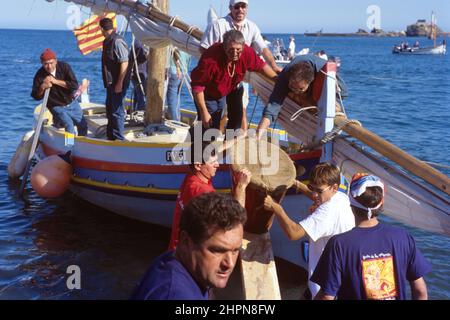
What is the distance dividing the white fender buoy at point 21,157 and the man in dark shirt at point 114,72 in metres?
3.27

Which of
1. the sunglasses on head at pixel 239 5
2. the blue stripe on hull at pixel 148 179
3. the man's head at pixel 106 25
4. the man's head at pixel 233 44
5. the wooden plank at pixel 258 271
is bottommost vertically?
the blue stripe on hull at pixel 148 179

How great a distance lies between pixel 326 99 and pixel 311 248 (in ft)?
6.49

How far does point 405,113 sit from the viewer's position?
2653 cm

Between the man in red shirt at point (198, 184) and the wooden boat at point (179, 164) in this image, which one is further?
the wooden boat at point (179, 164)

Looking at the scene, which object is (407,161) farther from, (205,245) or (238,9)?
(238,9)

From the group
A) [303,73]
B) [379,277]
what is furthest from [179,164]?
[379,277]

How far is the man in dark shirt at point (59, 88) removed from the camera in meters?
9.73

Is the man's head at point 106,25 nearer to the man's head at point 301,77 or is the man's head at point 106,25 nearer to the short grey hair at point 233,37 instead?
the short grey hair at point 233,37

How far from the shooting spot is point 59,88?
393 inches

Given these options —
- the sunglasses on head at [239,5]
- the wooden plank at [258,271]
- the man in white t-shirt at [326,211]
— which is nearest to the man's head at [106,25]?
the sunglasses on head at [239,5]

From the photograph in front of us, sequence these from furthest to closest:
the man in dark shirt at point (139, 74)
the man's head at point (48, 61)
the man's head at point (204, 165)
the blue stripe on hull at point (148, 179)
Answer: the man in dark shirt at point (139, 74) < the man's head at point (48, 61) < the blue stripe on hull at point (148, 179) < the man's head at point (204, 165)

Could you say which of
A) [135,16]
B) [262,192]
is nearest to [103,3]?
[135,16]

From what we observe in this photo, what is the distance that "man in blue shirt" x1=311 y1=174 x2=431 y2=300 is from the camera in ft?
11.5

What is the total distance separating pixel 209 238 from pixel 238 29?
514 centimetres
